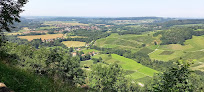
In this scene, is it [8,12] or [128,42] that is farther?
[128,42]

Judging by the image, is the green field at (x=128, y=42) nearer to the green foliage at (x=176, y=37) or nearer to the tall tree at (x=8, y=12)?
the green foliage at (x=176, y=37)

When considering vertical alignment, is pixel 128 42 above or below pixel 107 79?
below

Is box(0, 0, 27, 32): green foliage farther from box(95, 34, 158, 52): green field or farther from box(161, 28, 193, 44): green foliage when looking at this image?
box(161, 28, 193, 44): green foliage

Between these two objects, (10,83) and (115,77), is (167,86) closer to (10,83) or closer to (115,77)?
(10,83)

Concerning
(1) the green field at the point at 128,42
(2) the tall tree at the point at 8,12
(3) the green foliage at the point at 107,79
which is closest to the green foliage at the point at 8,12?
(2) the tall tree at the point at 8,12

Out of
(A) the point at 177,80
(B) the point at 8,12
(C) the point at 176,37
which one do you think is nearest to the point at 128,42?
(C) the point at 176,37

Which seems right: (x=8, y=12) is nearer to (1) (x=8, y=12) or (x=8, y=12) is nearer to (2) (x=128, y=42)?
(1) (x=8, y=12)

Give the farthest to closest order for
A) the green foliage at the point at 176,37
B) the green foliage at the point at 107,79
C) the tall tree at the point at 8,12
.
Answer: the green foliage at the point at 176,37
the green foliage at the point at 107,79
the tall tree at the point at 8,12

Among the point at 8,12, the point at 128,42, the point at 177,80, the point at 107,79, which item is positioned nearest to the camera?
the point at 177,80

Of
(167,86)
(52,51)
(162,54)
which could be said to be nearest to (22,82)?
(167,86)

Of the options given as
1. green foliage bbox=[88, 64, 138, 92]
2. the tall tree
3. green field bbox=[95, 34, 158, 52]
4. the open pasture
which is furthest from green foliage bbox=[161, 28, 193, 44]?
the tall tree

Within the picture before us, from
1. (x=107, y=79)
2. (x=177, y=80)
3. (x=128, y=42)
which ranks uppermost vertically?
(x=177, y=80)
